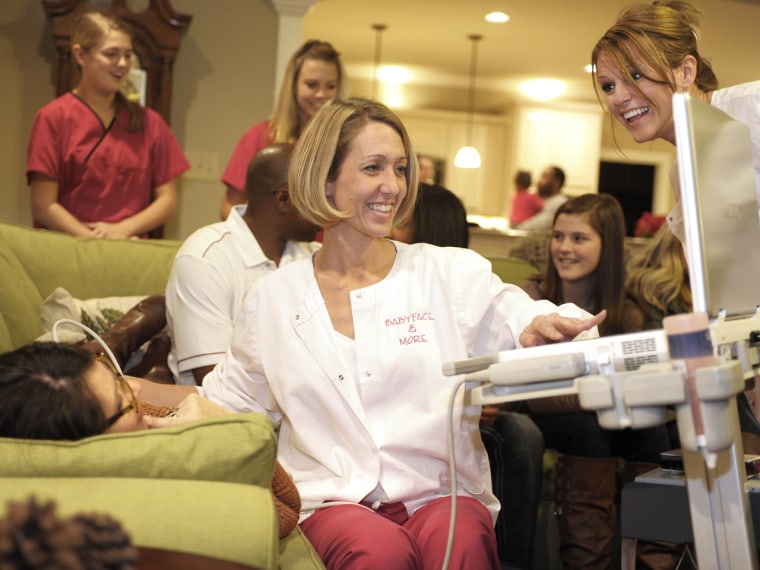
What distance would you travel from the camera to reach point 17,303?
8.23ft

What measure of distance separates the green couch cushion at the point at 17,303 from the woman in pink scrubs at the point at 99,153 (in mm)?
636

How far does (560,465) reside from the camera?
2795 millimetres

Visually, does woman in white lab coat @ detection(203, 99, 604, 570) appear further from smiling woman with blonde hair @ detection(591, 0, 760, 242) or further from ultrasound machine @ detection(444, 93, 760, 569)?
smiling woman with blonde hair @ detection(591, 0, 760, 242)

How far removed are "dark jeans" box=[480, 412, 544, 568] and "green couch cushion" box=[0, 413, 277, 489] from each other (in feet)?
4.11

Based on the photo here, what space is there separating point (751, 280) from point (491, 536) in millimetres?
624

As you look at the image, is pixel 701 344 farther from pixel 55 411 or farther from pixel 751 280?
pixel 55 411

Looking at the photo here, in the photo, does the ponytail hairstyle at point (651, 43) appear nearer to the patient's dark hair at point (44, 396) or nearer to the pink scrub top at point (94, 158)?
the patient's dark hair at point (44, 396)

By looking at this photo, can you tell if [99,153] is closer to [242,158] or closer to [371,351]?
[242,158]

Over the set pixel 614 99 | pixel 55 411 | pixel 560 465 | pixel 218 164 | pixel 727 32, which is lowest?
pixel 560 465

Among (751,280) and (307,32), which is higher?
(307,32)

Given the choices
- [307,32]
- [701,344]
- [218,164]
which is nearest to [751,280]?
[701,344]

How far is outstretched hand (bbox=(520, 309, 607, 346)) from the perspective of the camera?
1553mm

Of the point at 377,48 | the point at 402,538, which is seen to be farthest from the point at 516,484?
the point at 377,48

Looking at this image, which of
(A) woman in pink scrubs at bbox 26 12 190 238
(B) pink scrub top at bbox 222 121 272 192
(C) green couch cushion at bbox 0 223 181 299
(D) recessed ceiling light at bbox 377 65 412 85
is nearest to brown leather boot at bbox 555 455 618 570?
(C) green couch cushion at bbox 0 223 181 299
